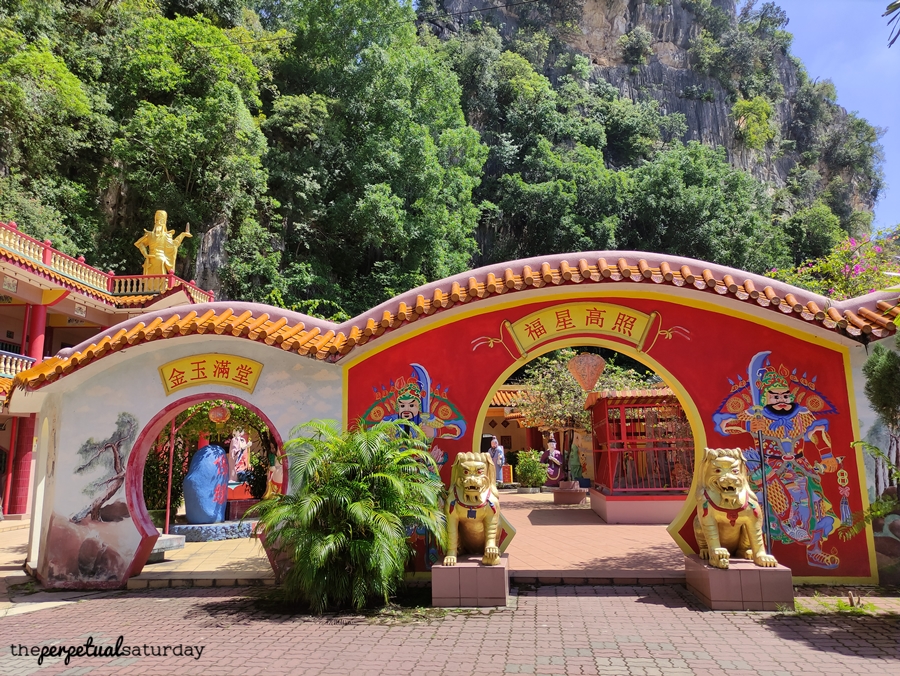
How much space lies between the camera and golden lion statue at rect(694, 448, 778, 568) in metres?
6.00

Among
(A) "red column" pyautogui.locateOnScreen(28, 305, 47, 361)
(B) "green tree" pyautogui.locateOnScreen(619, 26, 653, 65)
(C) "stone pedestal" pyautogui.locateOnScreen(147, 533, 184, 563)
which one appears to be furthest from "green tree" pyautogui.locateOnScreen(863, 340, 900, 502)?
(B) "green tree" pyautogui.locateOnScreen(619, 26, 653, 65)

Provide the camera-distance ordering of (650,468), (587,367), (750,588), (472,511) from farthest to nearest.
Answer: (650,468)
(587,367)
(472,511)
(750,588)

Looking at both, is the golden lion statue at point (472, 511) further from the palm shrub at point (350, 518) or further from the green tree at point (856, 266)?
the green tree at point (856, 266)

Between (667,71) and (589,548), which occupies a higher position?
(667,71)

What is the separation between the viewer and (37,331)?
1770 centimetres

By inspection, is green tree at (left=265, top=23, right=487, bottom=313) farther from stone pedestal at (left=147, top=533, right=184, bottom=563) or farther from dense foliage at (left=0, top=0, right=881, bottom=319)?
stone pedestal at (left=147, top=533, right=184, bottom=563)

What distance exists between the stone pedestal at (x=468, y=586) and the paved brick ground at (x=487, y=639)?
0.21m

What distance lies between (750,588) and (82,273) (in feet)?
67.6

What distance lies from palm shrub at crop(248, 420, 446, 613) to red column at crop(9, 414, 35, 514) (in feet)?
43.6

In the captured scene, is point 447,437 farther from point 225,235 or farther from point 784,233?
point 784,233

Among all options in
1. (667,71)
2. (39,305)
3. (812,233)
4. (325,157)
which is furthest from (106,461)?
(667,71)

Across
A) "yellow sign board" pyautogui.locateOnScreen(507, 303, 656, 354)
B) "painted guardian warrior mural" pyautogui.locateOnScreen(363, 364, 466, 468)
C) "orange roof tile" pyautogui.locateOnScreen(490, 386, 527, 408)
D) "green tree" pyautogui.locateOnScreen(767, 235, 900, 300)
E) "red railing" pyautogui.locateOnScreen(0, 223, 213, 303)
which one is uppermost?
"red railing" pyautogui.locateOnScreen(0, 223, 213, 303)

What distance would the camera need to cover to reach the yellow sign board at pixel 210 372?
→ 752 centimetres

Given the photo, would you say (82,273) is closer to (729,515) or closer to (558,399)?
(558,399)
